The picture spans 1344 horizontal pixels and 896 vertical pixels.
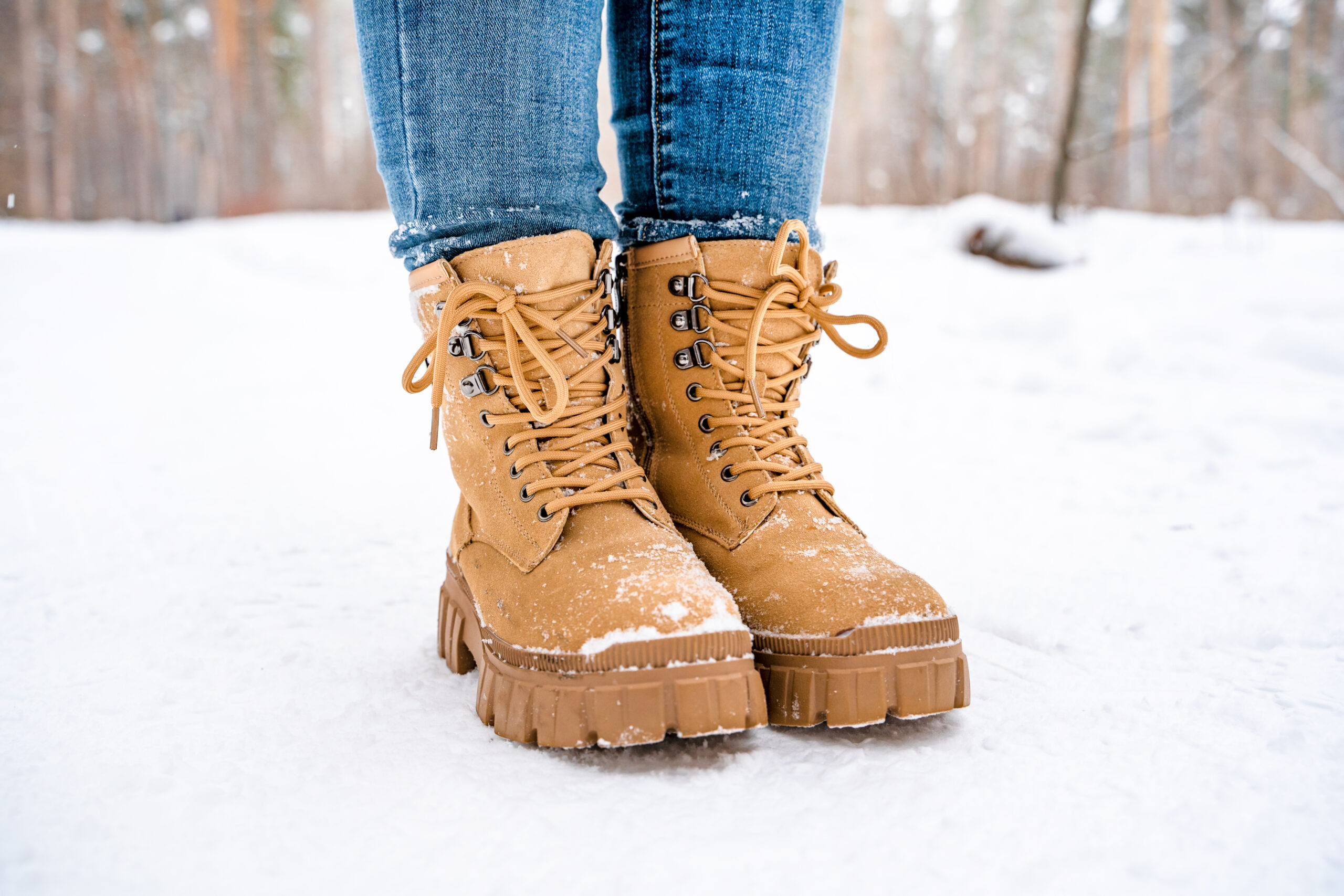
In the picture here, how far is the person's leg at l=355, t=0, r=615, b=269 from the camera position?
0.72 metres

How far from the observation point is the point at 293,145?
27.2ft

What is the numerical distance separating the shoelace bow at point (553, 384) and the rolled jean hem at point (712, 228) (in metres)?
0.08

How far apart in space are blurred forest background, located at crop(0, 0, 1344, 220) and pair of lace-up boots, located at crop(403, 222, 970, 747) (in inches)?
191

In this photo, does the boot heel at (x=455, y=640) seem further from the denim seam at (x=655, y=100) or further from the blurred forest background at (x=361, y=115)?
the blurred forest background at (x=361, y=115)

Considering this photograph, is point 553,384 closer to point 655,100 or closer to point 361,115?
point 655,100

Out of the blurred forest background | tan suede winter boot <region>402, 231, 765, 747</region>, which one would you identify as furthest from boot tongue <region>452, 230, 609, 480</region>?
the blurred forest background

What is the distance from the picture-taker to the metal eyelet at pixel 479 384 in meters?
0.75

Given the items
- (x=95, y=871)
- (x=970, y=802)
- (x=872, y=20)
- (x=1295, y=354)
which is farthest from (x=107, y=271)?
(x=872, y=20)

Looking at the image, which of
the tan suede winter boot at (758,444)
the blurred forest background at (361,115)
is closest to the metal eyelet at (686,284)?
the tan suede winter boot at (758,444)

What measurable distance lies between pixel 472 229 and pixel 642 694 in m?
0.44

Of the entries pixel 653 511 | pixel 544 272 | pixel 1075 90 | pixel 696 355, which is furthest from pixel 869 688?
pixel 1075 90

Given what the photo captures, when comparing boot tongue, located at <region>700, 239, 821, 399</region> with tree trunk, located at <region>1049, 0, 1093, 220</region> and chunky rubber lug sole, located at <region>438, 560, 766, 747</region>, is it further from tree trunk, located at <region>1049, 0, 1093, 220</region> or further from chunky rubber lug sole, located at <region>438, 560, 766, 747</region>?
tree trunk, located at <region>1049, 0, 1093, 220</region>

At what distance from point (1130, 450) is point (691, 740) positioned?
1385mm

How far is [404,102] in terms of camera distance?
0.74 metres
